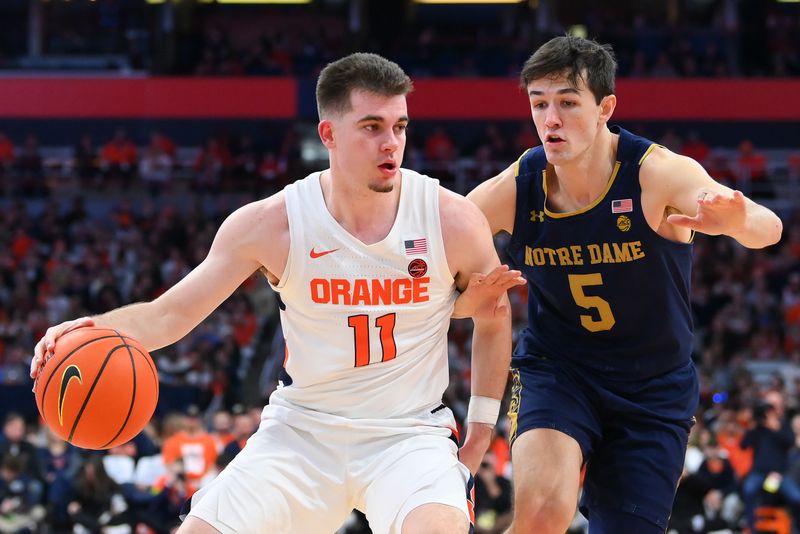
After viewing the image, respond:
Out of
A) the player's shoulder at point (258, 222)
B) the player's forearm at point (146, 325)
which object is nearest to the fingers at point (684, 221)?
the player's shoulder at point (258, 222)

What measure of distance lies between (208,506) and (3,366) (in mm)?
13097

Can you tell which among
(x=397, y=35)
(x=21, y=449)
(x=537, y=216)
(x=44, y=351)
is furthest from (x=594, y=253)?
(x=397, y=35)

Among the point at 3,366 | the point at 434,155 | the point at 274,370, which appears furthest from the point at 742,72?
the point at 3,366

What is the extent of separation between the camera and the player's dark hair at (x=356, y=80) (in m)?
4.72

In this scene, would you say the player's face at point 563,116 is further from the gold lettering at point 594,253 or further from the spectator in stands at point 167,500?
the spectator in stands at point 167,500

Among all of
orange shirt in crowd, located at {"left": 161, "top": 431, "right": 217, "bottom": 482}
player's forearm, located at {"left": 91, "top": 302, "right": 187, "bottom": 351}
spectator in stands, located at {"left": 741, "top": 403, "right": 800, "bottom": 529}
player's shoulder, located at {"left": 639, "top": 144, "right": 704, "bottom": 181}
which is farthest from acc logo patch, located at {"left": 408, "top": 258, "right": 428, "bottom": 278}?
spectator in stands, located at {"left": 741, "top": 403, "right": 800, "bottom": 529}

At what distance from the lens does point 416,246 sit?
4.84 metres

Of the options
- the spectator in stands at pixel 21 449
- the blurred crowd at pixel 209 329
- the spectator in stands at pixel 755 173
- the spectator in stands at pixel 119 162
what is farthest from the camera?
the spectator in stands at pixel 119 162

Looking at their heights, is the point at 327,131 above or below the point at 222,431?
above

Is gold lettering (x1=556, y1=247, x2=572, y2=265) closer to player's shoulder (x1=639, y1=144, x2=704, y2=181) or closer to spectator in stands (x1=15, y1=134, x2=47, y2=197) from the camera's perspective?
player's shoulder (x1=639, y1=144, x2=704, y2=181)

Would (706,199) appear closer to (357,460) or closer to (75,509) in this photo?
(357,460)

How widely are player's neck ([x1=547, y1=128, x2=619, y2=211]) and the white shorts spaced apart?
1188mm

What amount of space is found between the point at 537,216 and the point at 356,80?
111cm

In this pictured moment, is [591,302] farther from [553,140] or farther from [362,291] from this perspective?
[362,291]
